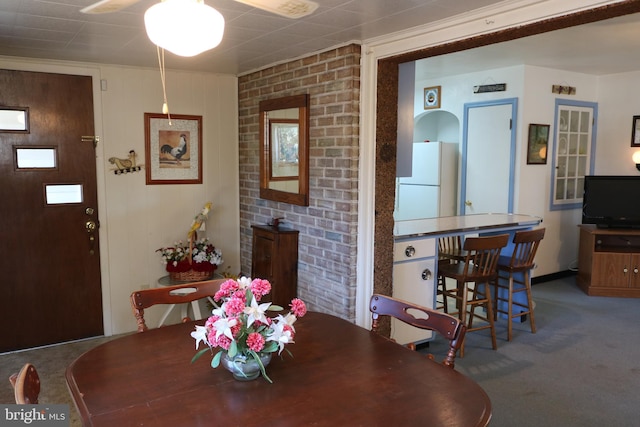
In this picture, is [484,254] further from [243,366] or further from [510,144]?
[243,366]

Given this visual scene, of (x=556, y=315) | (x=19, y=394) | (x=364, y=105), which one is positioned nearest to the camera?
(x=19, y=394)

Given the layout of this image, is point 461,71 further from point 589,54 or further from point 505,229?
point 505,229

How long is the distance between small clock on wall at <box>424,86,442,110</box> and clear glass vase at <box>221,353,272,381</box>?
5.06m

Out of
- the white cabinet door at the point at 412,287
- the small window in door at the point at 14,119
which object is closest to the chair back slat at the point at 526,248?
the white cabinet door at the point at 412,287

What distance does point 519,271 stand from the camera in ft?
12.6

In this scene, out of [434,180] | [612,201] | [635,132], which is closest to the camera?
[612,201]

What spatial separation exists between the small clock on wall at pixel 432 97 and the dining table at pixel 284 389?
4.68m

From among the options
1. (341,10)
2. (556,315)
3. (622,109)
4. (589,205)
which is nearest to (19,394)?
(341,10)

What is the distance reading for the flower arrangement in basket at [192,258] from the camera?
3795mm

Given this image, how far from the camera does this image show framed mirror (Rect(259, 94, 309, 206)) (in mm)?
3375

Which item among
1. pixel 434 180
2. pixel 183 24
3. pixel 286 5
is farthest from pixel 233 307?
pixel 434 180

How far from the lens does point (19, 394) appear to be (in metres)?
1.25

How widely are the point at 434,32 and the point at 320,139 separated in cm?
100

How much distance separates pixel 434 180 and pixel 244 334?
4.69 meters
